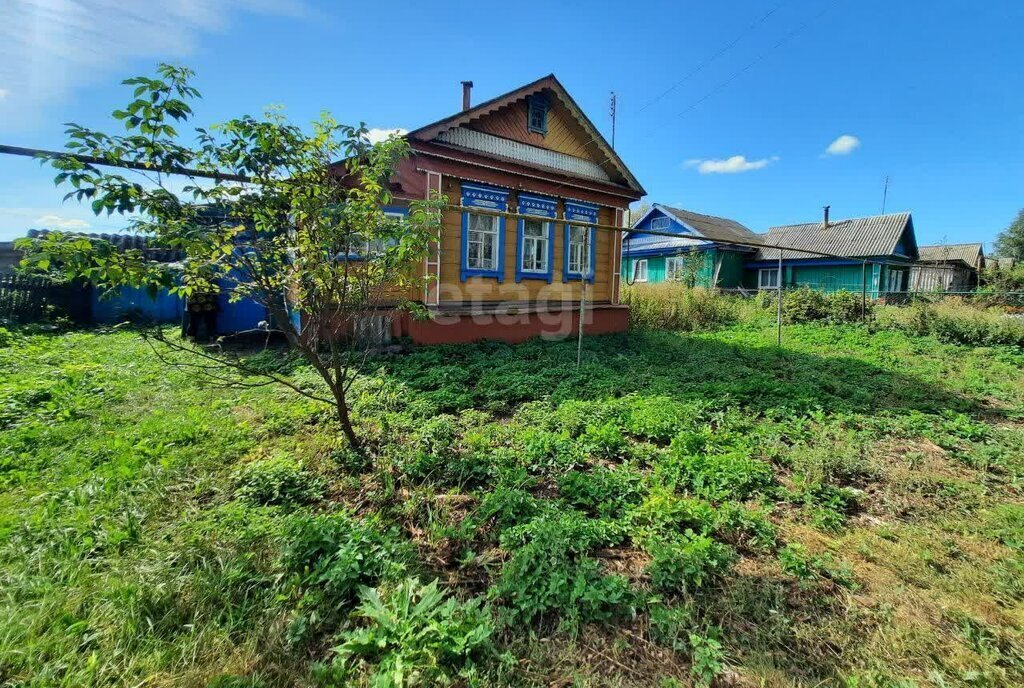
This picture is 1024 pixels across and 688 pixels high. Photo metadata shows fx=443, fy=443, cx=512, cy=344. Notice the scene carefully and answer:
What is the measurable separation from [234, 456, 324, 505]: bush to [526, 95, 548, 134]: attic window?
28.6 ft

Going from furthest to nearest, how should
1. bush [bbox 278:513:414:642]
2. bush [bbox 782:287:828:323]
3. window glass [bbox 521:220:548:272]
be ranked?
bush [bbox 782:287:828:323] → window glass [bbox 521:220:548:272] → bush [bbox 278:513:414:642]

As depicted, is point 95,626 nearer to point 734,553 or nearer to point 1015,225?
point 734,553

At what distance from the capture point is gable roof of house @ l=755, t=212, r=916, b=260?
22.4 metres

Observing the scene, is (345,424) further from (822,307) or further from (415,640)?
(822,307)

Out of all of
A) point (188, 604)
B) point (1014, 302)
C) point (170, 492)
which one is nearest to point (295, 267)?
point (170, 492)

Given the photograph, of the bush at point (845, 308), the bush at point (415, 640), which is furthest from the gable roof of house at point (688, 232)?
the bush at point (415, 640)

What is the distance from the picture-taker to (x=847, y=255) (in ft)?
73.5

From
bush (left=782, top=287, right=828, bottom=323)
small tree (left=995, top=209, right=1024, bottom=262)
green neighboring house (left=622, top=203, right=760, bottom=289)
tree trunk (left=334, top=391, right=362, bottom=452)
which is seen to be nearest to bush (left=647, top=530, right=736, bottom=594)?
tree trunk (left=334, top=391, right=362, bottom=452)

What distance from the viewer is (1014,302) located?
40.9 feet

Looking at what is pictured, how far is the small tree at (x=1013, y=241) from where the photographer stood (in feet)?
107

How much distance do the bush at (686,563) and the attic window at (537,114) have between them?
9208 millimetres

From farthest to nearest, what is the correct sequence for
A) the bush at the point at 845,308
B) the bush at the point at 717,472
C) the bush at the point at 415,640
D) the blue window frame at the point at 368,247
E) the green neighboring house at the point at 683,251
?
the green neighboring house at the point at 683,251, the bush at the point at 845,308, the blue window frame at the point at 368,247, the bush at the point at 717,472, the bush at the point at 415,640

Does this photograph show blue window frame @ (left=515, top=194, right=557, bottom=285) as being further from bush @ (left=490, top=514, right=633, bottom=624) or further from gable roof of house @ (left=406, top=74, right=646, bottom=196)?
bush @ (left=490, top=514, right=633, bottom=624)

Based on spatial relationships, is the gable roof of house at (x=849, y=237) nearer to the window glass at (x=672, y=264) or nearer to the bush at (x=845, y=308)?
the window glass at (x=672, y=264)
